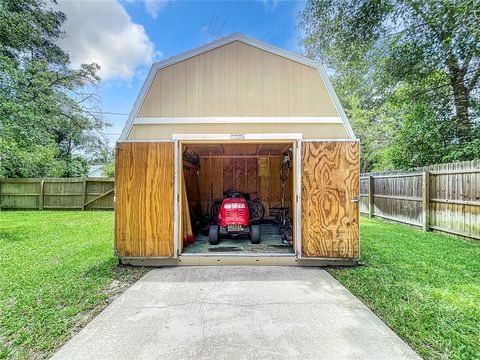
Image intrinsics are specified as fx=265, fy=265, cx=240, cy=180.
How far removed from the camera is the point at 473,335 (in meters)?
2.24

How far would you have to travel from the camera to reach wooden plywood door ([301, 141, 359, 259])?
4055mm

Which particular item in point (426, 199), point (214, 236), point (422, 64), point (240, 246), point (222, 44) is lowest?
point (240, 246)

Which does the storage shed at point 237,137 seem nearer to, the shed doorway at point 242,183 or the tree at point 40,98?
the shed doorway at point 242,183

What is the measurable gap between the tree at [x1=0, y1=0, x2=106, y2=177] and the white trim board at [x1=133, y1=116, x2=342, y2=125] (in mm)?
5230

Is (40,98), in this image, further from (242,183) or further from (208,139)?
(208,139)

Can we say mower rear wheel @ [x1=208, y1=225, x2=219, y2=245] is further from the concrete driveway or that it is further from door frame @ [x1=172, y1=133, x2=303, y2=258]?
the concrete driveway

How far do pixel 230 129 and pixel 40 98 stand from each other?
7.83 meters

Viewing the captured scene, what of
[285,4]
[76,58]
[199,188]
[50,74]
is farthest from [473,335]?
[76,58]

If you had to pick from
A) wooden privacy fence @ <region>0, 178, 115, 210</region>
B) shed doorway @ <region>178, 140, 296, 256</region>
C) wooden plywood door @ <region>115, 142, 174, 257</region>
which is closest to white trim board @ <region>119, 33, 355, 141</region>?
wooden plywood door @ <region>115, 142, 174, 257</region>

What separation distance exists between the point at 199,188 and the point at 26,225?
5250 mm

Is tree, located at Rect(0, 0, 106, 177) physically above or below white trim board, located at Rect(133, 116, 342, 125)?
above

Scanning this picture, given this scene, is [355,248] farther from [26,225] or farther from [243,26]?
[26,225]

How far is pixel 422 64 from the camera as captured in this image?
7.87 meters

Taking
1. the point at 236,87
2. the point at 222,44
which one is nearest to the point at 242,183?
the point at 236,87
